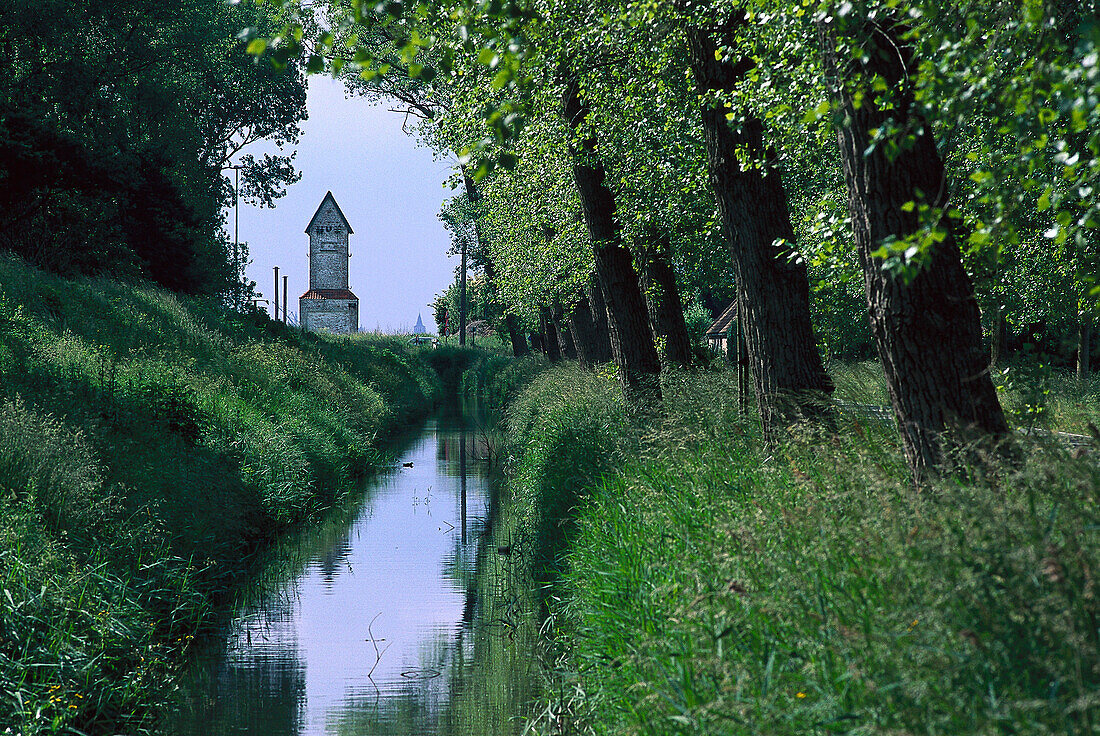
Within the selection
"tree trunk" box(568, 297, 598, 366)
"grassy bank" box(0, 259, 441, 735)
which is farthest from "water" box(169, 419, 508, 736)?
"tree trunk" box(568, 297, 598, 366)

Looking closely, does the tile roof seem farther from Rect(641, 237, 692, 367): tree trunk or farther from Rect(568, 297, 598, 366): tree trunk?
Rect(641, 237, 692, 367): tree trunk

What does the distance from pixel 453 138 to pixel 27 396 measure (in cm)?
898

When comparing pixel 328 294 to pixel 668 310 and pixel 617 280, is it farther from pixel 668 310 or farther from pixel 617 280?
pixel 617 280

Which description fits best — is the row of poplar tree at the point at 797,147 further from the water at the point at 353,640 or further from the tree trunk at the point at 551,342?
the tree trunk at the point at 551,342

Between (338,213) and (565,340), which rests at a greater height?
(338,213)

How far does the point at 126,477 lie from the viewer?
32.1 feet

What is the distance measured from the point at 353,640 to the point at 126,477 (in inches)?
124

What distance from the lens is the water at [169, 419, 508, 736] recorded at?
264 inches

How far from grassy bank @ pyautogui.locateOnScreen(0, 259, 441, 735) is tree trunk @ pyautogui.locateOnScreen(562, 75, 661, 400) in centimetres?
507

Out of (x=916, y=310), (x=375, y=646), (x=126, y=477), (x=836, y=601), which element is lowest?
(x=375, y=646)

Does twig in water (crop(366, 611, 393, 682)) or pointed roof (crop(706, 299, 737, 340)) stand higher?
pointed roof (crop(706, 299, 737, 340))

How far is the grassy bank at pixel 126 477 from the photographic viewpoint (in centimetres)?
616

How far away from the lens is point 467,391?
166 feet

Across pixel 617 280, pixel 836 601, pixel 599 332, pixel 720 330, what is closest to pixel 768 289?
pixel 836 601
